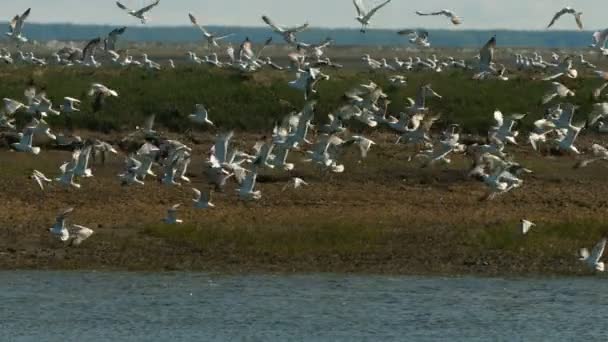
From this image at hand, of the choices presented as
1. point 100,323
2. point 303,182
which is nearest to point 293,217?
point 303,182

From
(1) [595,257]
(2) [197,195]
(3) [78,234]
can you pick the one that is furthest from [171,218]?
(1) [595,257]

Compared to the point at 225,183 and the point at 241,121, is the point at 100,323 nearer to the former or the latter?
the point at 225,183

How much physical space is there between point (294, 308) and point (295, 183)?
→ 5832 mm

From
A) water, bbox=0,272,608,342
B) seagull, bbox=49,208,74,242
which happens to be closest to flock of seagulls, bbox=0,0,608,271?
seagull, bbox=49,208,74,242

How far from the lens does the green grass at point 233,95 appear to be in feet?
127

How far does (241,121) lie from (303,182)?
28.2ft

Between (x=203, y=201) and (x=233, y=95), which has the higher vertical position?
(x=233, y=95)

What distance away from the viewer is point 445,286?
83.9ft

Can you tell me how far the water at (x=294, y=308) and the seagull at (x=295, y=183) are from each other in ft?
14.0

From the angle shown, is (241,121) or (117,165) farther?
(241,121)

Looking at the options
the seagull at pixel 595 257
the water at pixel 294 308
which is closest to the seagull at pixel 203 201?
the water at pixel 294 308

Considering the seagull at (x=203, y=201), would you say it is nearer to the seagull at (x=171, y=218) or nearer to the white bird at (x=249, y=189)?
the white bird at (x=249, y=189)

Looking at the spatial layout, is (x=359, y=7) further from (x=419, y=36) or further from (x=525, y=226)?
(x=525, y=226)

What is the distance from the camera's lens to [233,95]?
40.5 metres
